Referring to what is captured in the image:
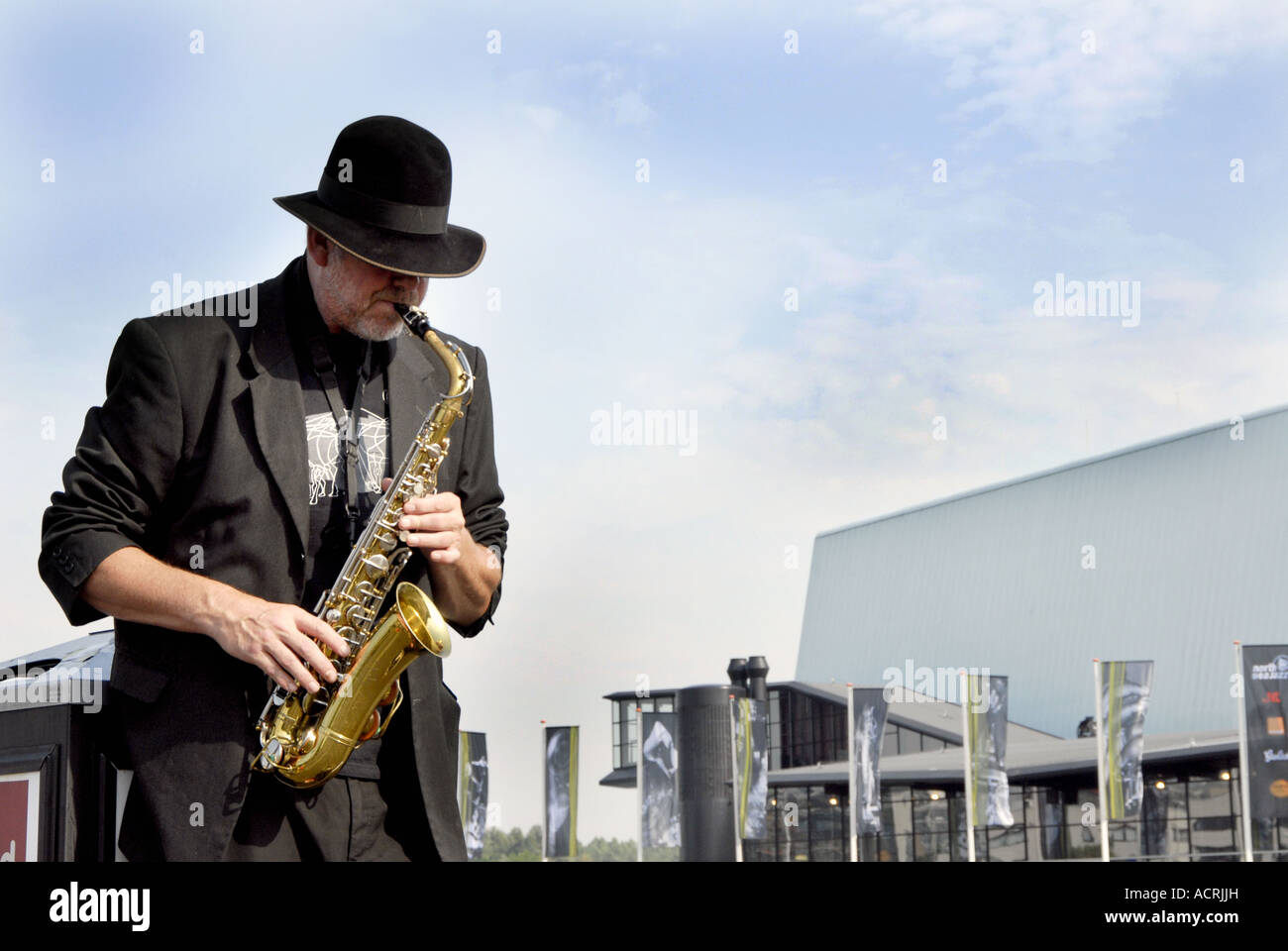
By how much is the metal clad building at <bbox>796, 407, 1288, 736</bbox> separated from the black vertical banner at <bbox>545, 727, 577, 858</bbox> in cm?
2246

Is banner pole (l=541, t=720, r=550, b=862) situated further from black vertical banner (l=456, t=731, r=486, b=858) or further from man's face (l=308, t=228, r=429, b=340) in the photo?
man's face (l=308, t=228, r=429, b=340)

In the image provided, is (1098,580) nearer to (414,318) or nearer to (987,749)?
(987,749)

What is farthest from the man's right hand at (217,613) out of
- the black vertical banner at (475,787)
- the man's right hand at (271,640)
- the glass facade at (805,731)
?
the glass facade at (805,731)

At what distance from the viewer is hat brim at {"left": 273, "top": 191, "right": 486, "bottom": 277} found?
8.47 ft

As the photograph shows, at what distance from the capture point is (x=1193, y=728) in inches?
1773

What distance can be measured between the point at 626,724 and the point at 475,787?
91.8 ft

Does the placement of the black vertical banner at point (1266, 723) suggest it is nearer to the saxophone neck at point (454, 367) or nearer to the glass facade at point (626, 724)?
the saxophone neck at point (454, 367)

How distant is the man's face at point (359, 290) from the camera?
2676 millimetres

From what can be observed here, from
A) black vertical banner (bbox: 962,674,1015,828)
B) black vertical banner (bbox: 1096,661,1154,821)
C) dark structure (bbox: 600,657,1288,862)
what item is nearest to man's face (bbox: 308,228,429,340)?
dark structure (bbox: 600,657,1288,862)

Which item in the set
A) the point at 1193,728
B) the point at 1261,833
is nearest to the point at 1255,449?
the point at 1193,728

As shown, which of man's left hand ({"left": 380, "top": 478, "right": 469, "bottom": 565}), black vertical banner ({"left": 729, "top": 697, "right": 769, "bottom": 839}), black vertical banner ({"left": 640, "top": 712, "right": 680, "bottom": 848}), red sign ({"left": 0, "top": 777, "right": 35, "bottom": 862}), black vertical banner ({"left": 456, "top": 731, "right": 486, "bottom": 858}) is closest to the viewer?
man's left hand ({"left": 380, "top": 478, "right": 469, "bottom": 565})
